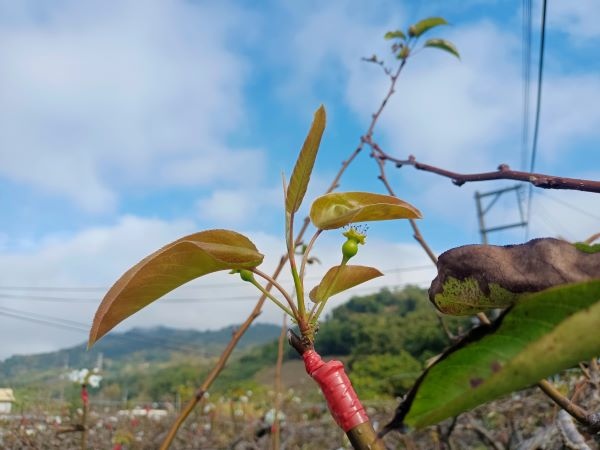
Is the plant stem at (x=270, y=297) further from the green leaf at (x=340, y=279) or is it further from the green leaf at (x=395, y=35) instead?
the green leaf at (x=395, y=35)

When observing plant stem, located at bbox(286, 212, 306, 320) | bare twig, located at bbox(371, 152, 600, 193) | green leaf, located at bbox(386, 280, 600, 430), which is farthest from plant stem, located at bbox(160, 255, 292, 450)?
green leaf, located at bbox(386, 280, 600, 430)

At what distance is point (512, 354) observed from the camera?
0.24 meters

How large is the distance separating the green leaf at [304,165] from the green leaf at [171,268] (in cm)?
4

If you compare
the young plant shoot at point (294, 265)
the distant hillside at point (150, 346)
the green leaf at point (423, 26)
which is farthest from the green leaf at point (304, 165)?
the distant hillside at point (150, 346)

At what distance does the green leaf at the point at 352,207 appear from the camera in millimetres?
411

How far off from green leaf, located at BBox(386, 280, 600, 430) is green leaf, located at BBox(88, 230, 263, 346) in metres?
0.16

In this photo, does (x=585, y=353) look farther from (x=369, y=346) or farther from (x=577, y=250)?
(x=369, y=346)

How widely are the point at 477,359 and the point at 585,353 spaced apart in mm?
39

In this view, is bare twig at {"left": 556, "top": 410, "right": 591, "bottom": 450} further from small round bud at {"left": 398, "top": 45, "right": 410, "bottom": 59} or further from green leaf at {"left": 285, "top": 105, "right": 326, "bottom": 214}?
small round bud at {"left": 398, "top": 45, "right": 410, "bottom": 59}

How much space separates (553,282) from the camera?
1.09 ft

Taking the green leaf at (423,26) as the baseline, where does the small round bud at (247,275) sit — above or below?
below

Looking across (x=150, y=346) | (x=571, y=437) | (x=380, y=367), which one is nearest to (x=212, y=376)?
(x=571, y=437)

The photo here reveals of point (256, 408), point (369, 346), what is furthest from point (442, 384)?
point (369, 346)

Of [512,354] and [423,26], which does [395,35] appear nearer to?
[423,26]
